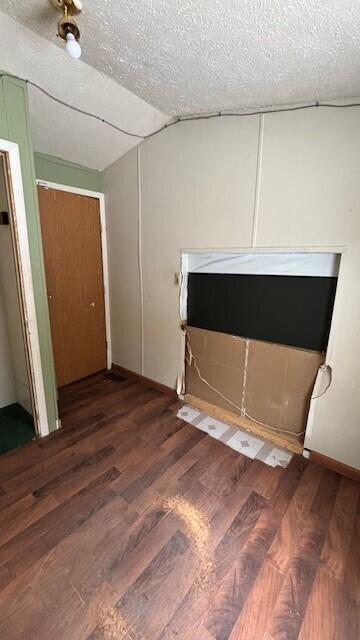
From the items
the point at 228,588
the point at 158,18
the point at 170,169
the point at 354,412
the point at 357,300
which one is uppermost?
the point at 158,18

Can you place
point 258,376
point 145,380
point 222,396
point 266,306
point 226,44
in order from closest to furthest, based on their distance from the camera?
point 226,44, point 266,306, point 258,376, point 222,396, point 145,380

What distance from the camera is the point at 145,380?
306cm

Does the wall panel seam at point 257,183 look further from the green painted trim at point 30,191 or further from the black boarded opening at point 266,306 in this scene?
the green painted trim at point 30,191

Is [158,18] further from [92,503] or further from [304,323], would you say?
[92,503]

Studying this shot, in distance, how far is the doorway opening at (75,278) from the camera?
2.68 metres

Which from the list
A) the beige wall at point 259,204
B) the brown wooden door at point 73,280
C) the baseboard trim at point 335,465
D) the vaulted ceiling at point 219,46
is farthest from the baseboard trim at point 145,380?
the vaulted ceiling at point 219,46

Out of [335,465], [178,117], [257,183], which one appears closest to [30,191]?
[178,117]

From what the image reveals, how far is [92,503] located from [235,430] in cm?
125

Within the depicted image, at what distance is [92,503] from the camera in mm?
1584

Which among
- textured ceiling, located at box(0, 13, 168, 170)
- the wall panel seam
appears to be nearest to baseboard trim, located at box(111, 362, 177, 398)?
the wall panel seam

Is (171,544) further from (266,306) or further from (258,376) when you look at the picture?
(266,306)

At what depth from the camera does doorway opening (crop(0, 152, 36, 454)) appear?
1906 millimetres

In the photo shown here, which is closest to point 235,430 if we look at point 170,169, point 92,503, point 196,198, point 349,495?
point 349,495

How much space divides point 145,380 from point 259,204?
220 cm
